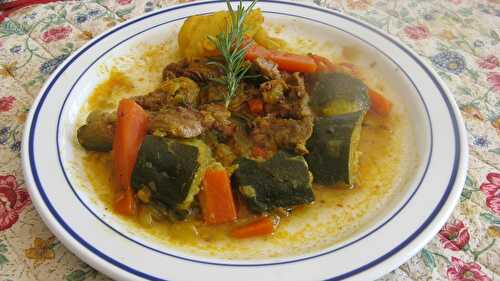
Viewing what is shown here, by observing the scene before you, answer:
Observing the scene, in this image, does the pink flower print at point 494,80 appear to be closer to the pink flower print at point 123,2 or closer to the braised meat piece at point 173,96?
the braised meat piece at point 173,96

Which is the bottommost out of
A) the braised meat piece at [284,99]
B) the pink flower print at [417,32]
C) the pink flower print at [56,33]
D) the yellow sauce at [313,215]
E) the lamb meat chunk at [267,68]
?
the yellow sauce at [313,215]

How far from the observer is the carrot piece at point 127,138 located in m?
2.40

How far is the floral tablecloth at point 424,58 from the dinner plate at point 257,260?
19 cm

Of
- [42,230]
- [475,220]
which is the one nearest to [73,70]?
[42,230]

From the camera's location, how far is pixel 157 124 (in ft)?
7.95

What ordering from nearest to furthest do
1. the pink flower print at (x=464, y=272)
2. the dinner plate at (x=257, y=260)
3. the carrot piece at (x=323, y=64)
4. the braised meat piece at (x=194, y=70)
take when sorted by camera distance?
the dinner plate at (x=257, y=260), the pink flower print at (x=464, y=272), the braised meat piece at (x=194, y=70), the carrot piece at (x=323, y=64)

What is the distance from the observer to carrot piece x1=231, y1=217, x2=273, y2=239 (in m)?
2.31

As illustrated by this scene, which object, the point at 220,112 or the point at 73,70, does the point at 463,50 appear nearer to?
the point at 220,112

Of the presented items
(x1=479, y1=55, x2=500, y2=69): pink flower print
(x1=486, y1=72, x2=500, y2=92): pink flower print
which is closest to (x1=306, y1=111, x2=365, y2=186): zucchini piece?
(x1=486, y1=72, x2=500, y2=92): pink flower print

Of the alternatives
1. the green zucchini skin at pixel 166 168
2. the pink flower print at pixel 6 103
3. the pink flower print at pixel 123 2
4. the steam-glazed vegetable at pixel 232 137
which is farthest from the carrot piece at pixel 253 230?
the pink flower print at pixel 123 2

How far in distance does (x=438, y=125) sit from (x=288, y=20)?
4.60 feet

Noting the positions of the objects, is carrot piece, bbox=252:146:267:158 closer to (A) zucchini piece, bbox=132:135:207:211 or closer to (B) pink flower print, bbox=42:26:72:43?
(A) zucchini piece, bbox=132:135:207:211

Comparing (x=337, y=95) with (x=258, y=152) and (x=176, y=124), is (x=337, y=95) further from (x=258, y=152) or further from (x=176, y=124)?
(x=176, y=124)

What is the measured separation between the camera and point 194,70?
295 cm
